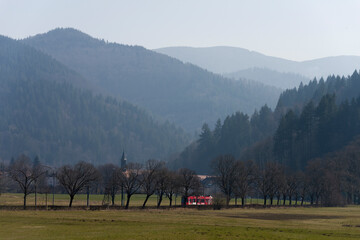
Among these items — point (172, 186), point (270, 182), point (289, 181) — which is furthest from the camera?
point (289, 181)

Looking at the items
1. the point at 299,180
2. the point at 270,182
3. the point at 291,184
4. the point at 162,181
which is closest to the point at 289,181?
the point at 291,184

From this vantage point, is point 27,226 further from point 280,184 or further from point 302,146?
point 302,146

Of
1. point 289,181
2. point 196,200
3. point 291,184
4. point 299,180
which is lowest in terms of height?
point 196,200

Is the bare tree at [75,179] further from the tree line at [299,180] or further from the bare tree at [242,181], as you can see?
the tree line at [299,180]

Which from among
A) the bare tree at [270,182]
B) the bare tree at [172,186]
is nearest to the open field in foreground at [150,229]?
the bare tree at [172,186]

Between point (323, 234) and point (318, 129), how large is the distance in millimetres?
132599

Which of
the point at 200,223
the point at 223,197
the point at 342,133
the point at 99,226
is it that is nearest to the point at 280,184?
the point at 223,197

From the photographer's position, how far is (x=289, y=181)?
474 feet

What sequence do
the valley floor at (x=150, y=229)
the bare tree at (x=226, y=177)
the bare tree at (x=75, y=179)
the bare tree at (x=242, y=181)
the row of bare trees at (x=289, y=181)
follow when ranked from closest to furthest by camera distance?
the valley floor at (x=150, y=229) → the bare tree at (x=75, y=179) → the bare tree at (x=242, y=181) → the bare tree at (x=226, y=177) → the row of bare trees at (x=289, y=181)

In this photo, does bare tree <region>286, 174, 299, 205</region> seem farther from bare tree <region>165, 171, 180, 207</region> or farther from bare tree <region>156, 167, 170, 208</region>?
bare tree <region>156, 167, 170, 208</region>

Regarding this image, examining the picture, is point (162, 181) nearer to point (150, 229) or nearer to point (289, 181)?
point (289, 181)

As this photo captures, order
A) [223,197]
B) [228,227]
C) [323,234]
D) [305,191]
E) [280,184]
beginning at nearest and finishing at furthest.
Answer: [323,234], [228,227], [223,197], [280,184], [305,191]

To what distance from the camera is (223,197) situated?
387 feet

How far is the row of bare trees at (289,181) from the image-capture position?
449 ft
